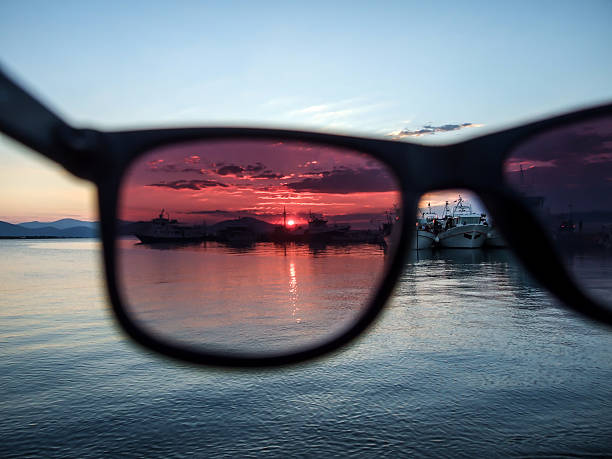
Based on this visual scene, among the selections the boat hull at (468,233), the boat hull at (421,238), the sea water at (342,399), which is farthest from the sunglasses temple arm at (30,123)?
the boat hull at (468,233)

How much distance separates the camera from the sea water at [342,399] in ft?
11.1

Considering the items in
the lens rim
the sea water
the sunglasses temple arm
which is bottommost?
the sea water

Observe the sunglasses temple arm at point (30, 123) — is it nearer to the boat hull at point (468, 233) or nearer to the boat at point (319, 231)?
the boat at point (319, 231)

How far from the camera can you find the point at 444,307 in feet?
29.7

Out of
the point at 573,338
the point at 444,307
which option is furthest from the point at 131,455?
the point at 444,307

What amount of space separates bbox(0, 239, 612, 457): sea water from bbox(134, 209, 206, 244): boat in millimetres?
297

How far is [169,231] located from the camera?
1.39 meters

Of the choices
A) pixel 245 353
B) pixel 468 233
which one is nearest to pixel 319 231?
pixel 245 353

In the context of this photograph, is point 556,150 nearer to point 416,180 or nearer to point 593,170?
point 593,170

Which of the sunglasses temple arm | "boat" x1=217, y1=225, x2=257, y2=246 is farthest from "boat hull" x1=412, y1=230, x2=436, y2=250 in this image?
the sunglasses temple arm

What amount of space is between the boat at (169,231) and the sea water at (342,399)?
297 mm

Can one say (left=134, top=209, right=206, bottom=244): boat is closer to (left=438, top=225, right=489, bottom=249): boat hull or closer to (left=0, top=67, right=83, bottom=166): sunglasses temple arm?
(left=0, top=67, right=83, bottom=166): sunglasses temple arm

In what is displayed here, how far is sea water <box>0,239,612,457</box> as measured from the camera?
3.38m

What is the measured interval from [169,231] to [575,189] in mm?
1098
